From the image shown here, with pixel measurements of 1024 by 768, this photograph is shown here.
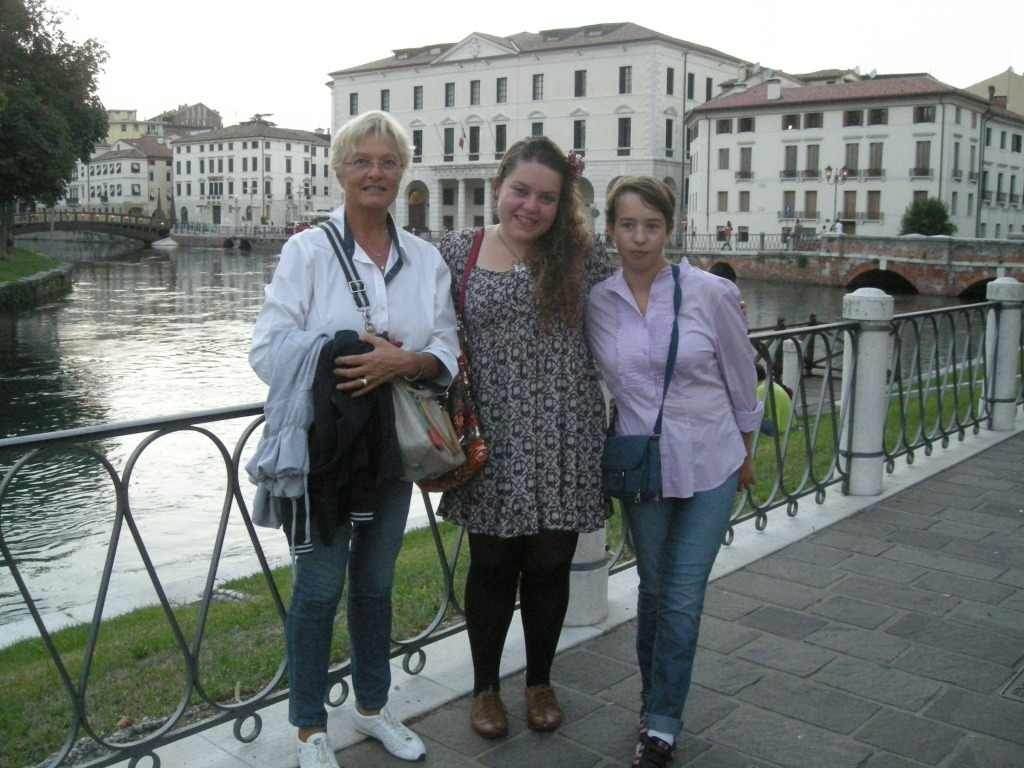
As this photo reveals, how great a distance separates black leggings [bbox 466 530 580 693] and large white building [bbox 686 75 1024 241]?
166 ft

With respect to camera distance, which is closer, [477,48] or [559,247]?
[559,247]

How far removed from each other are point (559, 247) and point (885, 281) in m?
42.6

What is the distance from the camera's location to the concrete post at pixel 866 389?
227 inches

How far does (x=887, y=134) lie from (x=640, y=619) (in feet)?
179

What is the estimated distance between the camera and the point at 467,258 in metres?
2.90

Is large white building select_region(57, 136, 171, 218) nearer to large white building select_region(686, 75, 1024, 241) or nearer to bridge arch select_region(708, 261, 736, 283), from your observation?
large white building select_region(686, 75, 1024, 241)

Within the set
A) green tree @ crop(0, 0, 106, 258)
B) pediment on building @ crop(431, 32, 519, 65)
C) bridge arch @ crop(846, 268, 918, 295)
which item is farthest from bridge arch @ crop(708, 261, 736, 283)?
pediment on building @ crop(431, 32, 519, 65)

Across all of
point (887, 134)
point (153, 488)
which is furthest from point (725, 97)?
point (153, 488)

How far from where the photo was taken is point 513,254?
290cm

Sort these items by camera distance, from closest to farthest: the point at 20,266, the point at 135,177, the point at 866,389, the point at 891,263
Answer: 1. the point at 866,389
2. the point at 20,266
3. the point at 891,263
4. the point at 135,177

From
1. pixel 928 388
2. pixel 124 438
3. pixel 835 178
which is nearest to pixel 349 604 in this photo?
pixel 928 388

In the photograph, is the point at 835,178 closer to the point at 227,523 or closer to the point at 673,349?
the point at 673,349

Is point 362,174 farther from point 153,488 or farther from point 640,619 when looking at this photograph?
point 153,488

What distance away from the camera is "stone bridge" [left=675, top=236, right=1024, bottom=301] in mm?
37969
